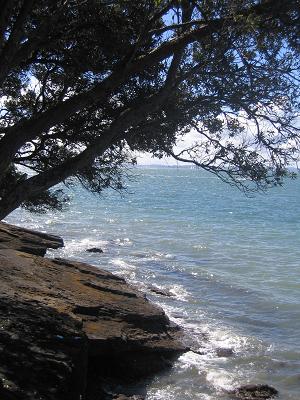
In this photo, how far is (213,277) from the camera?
18656mm

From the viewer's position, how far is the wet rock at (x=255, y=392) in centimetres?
828

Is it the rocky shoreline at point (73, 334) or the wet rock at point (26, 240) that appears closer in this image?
the rocky shoreline at point (73, 334)

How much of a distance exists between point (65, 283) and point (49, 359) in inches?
157

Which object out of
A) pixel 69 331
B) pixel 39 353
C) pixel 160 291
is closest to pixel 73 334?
pixel 69 331

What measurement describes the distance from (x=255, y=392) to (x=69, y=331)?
390 centimetres

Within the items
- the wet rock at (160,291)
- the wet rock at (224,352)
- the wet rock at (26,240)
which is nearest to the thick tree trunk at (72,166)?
the wet rock at (26,240)

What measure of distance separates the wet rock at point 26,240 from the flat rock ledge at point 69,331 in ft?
0.14

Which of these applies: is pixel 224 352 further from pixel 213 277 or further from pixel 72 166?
pixel 213 277

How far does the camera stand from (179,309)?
13852mm

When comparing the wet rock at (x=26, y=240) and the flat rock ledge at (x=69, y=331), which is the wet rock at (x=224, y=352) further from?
the wet rock at (x=26, y=240)

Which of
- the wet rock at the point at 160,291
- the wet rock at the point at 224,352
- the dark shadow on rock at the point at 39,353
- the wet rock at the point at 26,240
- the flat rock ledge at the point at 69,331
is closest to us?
the dark shadow on rock at the point at 39,353

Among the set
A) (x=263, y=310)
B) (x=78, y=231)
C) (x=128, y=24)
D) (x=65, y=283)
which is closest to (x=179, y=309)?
(x=263, y=310)

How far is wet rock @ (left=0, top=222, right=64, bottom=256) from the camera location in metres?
12.0

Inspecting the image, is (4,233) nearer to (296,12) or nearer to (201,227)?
(296,12)
